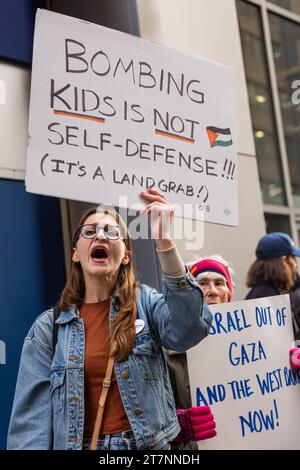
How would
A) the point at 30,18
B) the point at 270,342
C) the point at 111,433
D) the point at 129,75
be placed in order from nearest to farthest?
the point at 111,433 < the point at 129,75 < the point at 270,342 < the point at 30,18

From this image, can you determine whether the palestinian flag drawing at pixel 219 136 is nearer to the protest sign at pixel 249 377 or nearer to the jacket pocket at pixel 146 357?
the protest sign at pixel 249 377

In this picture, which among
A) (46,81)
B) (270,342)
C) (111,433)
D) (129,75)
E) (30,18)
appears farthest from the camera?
(30,18)

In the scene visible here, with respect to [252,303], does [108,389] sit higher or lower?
lower

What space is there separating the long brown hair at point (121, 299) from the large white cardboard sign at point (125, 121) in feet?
0.69

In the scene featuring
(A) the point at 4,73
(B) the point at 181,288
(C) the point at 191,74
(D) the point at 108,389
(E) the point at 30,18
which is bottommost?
(D) the point at 108,389

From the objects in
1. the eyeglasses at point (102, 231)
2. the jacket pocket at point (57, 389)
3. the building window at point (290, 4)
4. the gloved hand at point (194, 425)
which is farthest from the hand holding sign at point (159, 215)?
the building window at point (290, 4)

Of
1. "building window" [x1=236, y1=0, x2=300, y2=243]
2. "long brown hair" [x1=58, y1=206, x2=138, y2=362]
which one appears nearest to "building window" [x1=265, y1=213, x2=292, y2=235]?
"building window" [x1=236, y1=0, x2=300, y2=243]

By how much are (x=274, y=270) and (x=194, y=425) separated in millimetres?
1807

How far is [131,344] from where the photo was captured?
192 centimetres

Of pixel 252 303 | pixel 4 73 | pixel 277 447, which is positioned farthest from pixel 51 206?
pixel 277 447

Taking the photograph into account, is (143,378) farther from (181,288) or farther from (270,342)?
(270,342)

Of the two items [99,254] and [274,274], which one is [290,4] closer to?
[274,274]

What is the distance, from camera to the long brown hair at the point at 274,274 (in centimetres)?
382

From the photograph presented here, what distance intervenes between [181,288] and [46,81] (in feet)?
3.16
